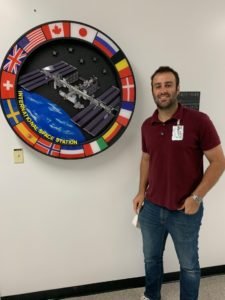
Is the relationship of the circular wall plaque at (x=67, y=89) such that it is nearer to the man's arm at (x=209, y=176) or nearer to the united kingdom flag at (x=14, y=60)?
the united kingdom flag at (x=14, y=60)

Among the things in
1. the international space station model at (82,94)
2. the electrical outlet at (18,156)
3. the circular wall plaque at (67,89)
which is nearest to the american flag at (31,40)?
the circular wall plaque at (67,89)

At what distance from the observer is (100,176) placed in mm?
1775

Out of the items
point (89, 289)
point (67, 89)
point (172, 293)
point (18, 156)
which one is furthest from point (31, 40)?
point (172, 293)

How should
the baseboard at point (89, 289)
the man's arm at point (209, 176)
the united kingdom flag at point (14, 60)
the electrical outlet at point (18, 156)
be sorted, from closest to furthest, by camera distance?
the man's arm at point (209, 176), the united kingdom flag at point (14, 60), the electrical outlet at point (18, 156), the baseboard at point (89, 289)

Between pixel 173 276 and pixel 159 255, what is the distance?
50 cm

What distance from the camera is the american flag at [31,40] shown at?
1490mm

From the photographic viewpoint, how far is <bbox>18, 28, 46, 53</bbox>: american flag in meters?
1.49

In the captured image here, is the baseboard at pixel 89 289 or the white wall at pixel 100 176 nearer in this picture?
the white wall at pixel 100 176

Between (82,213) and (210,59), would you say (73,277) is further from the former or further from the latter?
(210,59)

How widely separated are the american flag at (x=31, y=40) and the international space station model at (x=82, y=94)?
135 millimetres

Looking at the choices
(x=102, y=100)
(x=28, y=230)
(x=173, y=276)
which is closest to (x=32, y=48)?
(x=102, y=100)

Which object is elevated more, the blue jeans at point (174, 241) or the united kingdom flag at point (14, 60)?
the united kingdom flag at point (14, 60)

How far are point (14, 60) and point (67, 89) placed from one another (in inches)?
13.2

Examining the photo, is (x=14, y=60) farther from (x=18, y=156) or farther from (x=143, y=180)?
(x=143, y=180)
